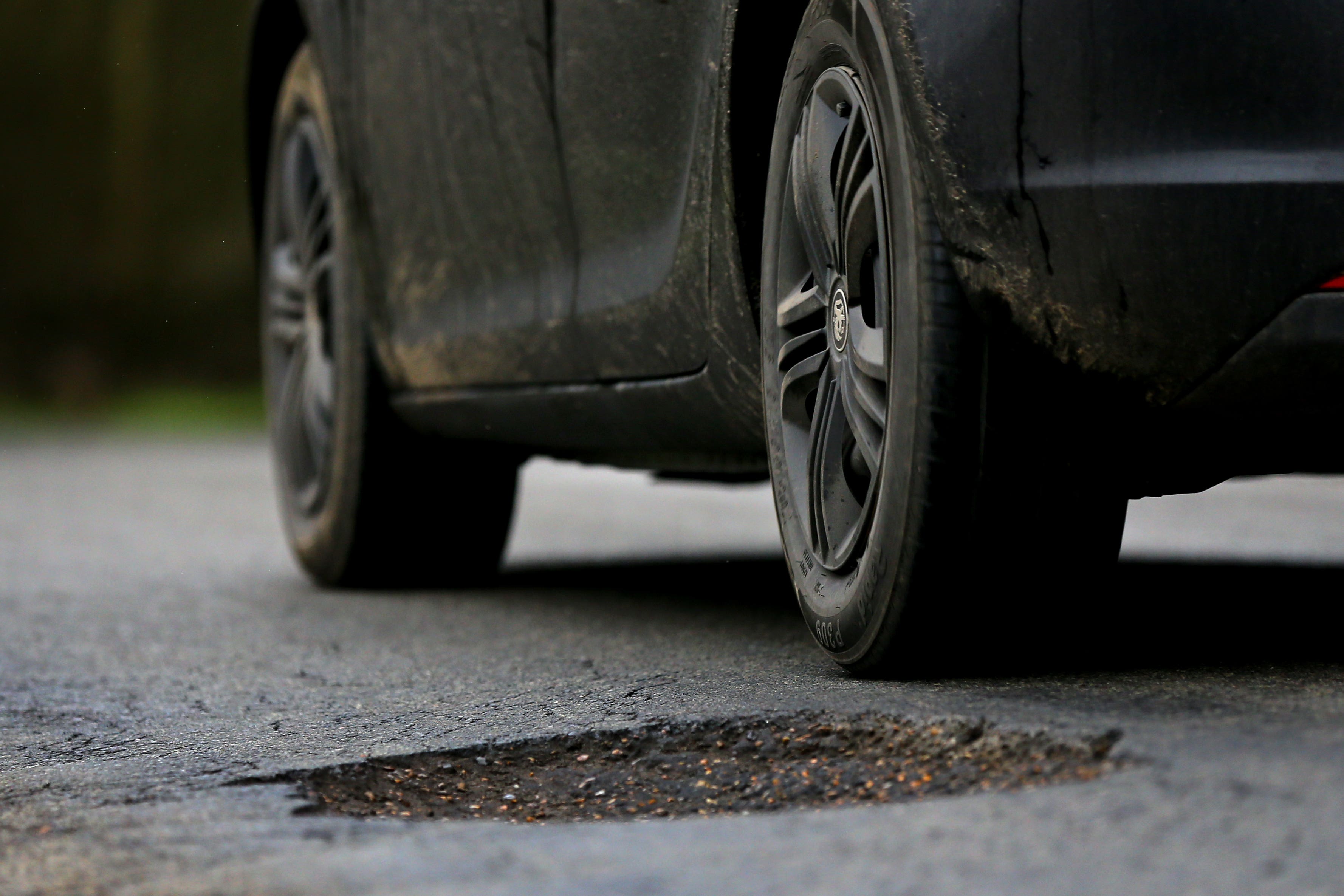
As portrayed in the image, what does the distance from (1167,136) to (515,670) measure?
4.76 ft

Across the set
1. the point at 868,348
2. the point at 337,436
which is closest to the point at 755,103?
the point at 868,348

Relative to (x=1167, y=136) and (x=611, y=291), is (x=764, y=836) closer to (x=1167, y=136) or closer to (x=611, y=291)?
(x=1167, y=136)

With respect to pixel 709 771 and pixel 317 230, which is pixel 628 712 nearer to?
pixel 709 771

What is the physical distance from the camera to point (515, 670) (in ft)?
9.96

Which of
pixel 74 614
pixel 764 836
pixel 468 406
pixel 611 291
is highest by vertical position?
pixel 611 291

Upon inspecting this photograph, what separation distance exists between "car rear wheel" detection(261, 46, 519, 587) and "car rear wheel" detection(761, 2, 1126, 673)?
178 cm

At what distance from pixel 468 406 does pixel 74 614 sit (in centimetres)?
105

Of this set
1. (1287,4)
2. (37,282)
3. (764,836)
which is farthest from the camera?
(37,282)

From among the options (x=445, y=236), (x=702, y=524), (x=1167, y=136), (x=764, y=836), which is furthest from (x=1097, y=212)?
(x=702, y=524)

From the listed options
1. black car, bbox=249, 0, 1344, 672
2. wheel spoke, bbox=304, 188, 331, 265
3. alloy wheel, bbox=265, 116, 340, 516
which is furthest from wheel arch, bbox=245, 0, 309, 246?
black car, bbox=249, 0, 1344, 672

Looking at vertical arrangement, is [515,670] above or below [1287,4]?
below

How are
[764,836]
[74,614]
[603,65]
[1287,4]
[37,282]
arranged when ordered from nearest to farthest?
1. [764,836]
2. [1287,4]
3. [603,65]
4. [74,614]
5. [37,282]

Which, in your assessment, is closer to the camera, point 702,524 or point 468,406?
point 468,406

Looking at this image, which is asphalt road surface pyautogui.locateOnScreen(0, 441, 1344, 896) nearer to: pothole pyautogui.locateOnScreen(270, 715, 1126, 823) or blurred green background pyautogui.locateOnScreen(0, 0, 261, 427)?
pothole pyautogui.locateOnScreen(270, 715, 1126, 823)
